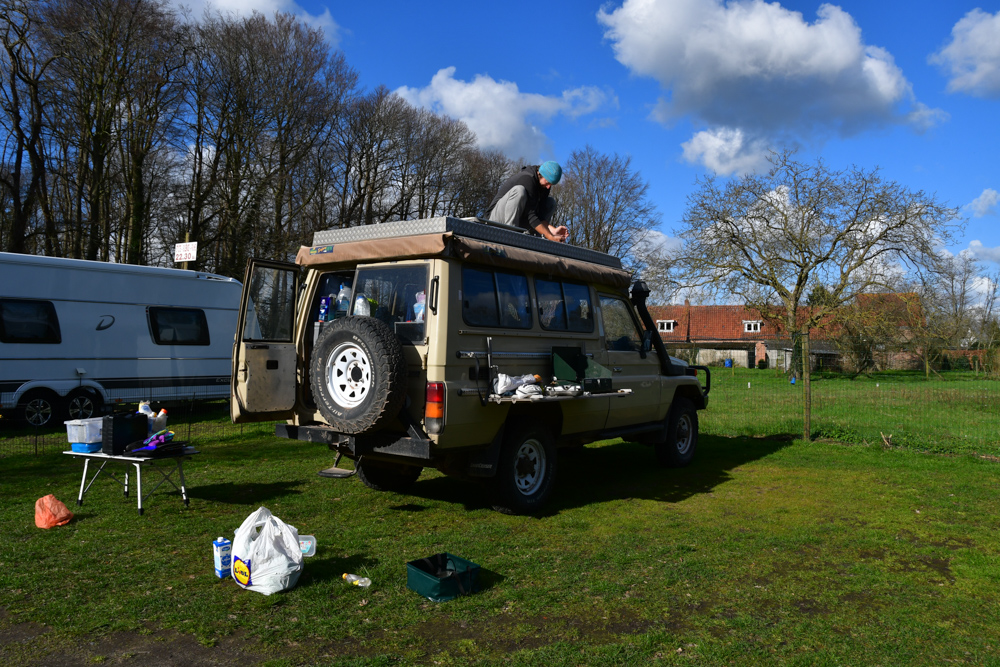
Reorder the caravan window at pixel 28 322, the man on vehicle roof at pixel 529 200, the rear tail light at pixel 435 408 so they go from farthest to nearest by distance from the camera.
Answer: the caravan window at pixel 28 322 → the man on vehicle roof at pixel 529 200 → the rear tail light at pixel 435 408

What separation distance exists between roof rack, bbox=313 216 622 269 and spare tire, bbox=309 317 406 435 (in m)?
0.90

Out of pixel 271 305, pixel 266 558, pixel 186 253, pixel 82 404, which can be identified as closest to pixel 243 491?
pixel 271 305

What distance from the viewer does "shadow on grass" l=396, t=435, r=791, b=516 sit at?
23.9ft

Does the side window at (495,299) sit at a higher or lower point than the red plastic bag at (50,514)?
higher

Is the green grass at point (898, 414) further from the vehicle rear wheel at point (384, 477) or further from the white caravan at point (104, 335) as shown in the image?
the white caravan at point (104, 335)

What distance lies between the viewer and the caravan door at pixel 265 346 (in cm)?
611

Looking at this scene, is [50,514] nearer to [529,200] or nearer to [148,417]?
[148,417]

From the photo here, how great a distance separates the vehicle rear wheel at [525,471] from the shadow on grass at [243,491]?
229cm

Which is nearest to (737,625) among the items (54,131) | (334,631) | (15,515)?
(334,631)

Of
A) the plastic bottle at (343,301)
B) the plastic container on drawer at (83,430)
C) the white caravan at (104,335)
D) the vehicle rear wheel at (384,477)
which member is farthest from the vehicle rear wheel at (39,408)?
the plastic bottle at (343,301)

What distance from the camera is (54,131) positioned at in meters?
20.0

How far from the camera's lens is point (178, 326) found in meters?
13.4

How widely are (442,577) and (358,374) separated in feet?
6.43

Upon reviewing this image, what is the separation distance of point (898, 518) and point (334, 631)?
533 cm
